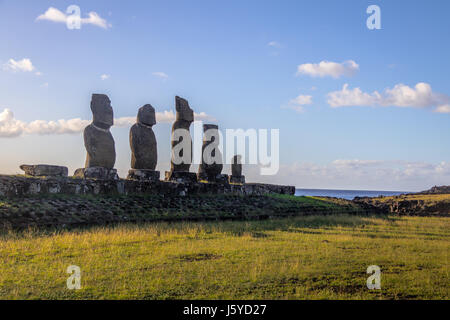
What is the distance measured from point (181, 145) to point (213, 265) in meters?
13.1

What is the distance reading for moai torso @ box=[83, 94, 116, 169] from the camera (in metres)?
16.8

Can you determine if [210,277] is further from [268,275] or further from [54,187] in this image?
[54,187]

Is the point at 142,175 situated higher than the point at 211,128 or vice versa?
the point at 211,128

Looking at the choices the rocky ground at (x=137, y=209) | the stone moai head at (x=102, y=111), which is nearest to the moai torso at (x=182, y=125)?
the rocky ground at (x=137, y=209)

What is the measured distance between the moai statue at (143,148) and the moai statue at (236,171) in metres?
9.98

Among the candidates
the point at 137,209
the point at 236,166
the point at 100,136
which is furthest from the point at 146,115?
the point at 236,166

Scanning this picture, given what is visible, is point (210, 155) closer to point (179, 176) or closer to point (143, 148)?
point (179, 176)

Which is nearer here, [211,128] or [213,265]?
[213,265]

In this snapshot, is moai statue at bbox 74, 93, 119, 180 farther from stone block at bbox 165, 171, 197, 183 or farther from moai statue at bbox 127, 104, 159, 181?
stone block at bbox 165, 171, 197, 183

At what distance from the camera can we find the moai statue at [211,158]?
23.7 meters

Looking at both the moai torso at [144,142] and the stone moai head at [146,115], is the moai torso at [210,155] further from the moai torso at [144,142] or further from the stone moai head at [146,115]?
the stone moai head at [146,115]

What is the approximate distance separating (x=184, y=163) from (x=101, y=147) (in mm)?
4605

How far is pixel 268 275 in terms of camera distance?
704 centimetres

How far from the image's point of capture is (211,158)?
934 inches
